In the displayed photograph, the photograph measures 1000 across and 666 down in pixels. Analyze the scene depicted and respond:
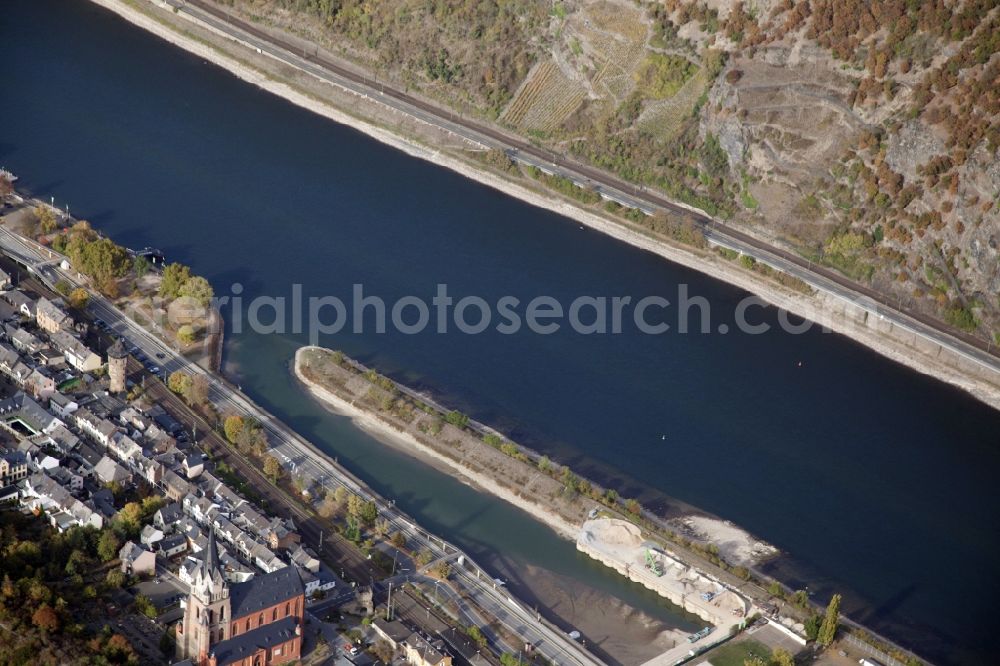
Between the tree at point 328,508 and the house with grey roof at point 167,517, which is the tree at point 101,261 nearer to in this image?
the house with grey roof at point 167,517

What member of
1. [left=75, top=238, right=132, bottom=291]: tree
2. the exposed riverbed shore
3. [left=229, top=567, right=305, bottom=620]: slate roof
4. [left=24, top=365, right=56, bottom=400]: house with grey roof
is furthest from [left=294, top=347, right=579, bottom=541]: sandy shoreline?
the exposed riverbed shore

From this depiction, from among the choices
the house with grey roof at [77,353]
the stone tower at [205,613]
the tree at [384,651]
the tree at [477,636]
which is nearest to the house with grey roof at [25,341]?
the house with grey roof at [77,353]

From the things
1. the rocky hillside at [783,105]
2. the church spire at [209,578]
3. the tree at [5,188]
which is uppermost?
the rocky hillside at [783,105]

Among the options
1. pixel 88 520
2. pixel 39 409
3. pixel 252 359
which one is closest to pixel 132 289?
pixel 252 359

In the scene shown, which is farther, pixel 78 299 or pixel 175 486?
pixel 78 299

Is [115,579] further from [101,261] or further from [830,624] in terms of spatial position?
[830,624]

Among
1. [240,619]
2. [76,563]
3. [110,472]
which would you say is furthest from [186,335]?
[240,619]

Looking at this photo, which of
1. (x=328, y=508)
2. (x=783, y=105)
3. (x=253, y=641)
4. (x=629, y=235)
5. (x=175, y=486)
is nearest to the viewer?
(x=253, y=641)
